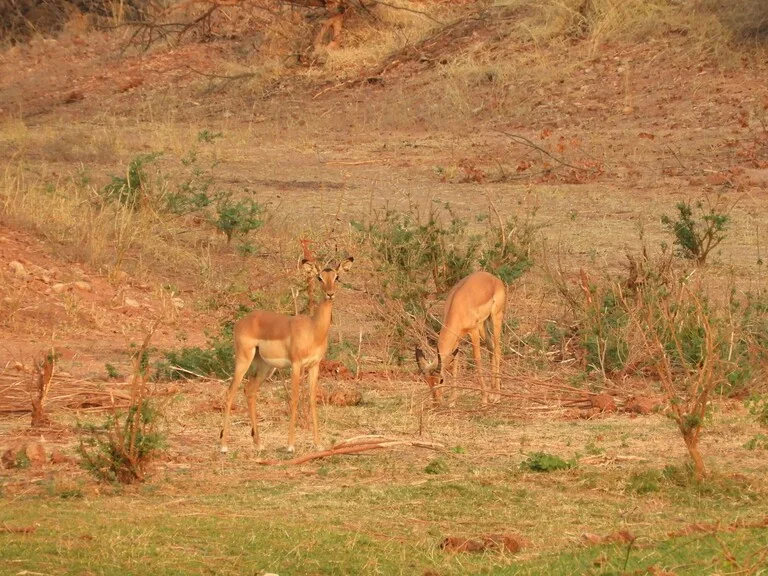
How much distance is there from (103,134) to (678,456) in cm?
1788

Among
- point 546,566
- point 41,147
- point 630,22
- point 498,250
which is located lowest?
point 546,566

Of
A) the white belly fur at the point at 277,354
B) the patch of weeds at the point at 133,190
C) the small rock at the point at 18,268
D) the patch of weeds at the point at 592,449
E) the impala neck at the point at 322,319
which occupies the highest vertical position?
the patch of weeds at the point at 133,190

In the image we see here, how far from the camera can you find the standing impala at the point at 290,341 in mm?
7613

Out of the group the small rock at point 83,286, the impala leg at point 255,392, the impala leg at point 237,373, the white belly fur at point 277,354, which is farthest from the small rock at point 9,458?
the small rock at point 83,286

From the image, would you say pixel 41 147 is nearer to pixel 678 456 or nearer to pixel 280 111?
pixel 280 111

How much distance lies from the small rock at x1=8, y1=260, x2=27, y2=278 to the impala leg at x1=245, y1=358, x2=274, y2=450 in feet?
17.7

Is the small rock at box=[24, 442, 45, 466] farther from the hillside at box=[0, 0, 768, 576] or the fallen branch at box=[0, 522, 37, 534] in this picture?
the fallen branch at box=[0, 522, 37, 534]

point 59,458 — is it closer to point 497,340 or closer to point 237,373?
point 237,373

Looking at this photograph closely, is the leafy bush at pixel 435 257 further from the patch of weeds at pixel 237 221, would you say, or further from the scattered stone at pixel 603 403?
the scattered stone at pixel 603 403

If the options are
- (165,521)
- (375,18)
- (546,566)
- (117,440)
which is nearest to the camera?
(546,566)

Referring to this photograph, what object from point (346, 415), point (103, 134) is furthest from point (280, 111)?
point (346, 415)

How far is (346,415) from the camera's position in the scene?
8930mm

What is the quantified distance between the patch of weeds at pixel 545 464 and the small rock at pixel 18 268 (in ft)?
23.0

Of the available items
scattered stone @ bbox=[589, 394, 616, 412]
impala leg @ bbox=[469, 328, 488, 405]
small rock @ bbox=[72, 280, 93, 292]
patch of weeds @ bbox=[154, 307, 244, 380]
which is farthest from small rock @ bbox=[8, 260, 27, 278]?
scattered stone @ bbox=[589, 394, 616, 412]
